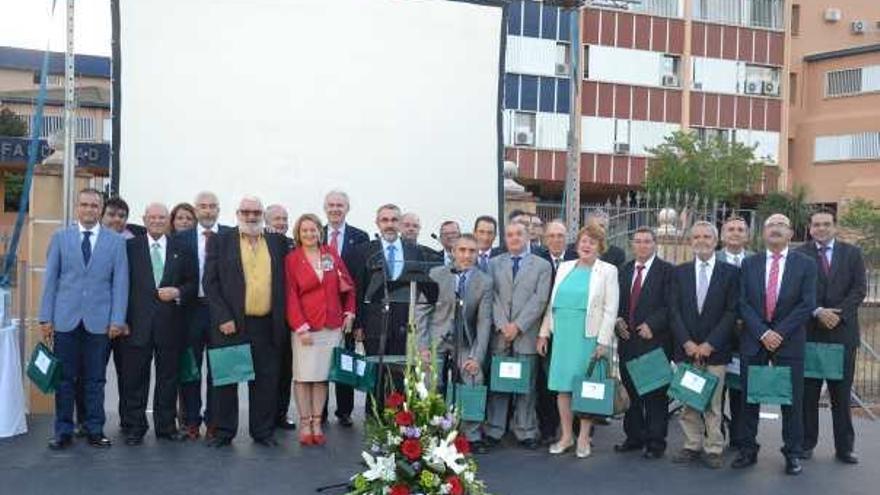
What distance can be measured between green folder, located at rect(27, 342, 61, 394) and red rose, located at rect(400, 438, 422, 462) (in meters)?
3.01

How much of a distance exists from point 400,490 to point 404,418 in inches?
13.2

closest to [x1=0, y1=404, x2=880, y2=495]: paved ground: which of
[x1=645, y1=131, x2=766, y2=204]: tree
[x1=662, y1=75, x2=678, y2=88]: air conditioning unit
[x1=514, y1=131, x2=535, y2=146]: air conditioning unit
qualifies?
[x1=645, y1=131, x2=766, y2=204]: tree

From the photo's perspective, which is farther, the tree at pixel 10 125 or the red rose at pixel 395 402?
the tree at pixel 10 125

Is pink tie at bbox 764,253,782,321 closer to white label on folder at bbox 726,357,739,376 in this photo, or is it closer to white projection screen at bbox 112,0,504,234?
white label on folder at bbox 726,357,739,376

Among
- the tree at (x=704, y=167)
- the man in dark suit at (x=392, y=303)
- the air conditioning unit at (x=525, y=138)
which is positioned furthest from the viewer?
the air conditioning unit at (x=525, y=138)

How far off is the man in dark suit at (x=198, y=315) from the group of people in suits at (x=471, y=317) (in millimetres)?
15

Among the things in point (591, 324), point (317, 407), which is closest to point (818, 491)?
point (591, 324)

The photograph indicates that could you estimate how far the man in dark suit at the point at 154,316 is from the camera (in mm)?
7062

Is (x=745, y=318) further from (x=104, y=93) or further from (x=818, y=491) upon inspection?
(x=104, y=93)

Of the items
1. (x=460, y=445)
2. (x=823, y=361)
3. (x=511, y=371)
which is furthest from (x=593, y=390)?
(x=460, y=445)

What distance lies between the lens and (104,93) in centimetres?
3222

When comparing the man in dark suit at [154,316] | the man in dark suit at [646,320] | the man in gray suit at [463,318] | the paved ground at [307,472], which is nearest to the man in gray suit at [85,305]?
the man in dark suit at [154,316]

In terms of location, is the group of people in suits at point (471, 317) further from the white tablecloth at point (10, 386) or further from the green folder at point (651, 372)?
the white tablecloth at point (10, 386)

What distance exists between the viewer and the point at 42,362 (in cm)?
688
